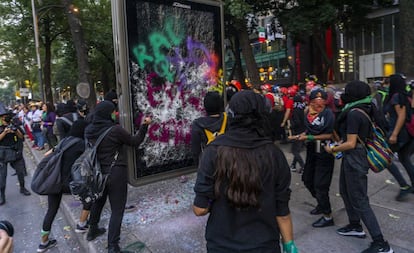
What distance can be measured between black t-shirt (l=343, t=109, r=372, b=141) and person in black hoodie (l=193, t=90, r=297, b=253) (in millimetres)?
1691

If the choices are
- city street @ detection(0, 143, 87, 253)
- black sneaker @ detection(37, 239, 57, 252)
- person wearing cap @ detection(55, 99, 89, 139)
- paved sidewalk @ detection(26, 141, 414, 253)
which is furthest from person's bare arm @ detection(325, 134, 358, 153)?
black sneaker @ detection(37, 239, 57, 252)

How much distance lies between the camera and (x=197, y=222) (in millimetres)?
4230

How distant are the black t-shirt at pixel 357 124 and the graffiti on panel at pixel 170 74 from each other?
2150mm

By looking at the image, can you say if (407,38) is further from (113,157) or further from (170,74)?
(113,157)

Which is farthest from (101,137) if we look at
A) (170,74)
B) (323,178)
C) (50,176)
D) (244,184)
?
(323,178)

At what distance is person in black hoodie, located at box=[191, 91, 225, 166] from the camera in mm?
3475

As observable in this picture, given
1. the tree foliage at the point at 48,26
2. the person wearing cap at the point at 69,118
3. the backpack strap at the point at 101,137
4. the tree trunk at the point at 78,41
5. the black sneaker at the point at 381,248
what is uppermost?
the tree foliage at the point at 48,26

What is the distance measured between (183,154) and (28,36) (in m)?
18.0

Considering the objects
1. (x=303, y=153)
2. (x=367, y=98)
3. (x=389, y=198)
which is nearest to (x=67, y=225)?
(x=367, y=98)

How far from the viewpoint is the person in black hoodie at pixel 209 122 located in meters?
3.47

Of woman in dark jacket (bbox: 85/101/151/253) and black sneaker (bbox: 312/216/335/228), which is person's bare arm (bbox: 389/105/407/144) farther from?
woman in dark jacket (bbox: 85/101/151/253)

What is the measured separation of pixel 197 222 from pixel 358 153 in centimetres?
220

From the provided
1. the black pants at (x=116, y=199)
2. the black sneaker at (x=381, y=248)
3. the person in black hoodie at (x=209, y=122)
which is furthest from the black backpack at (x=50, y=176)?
the black sneaker at (x=381, y=248)

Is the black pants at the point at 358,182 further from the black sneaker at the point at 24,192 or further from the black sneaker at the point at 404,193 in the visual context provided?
the black sneaker at the point at 24,192
